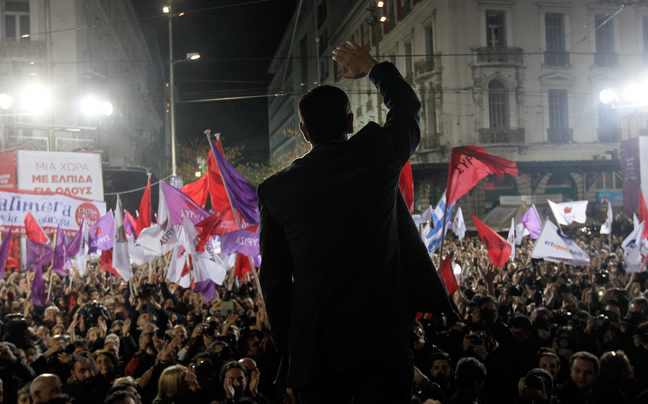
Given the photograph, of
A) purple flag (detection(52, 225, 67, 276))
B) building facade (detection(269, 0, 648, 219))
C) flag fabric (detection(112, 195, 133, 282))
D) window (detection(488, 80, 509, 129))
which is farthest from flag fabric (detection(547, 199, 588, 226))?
window (detection(488, 80, 509, 129))

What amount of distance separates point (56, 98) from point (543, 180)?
27035 millimetres

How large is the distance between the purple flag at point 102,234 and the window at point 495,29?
2842 cm

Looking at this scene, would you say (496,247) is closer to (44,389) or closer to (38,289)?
(44,389)

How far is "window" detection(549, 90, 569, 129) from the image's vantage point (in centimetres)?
3609

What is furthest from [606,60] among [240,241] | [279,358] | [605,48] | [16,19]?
[279,358]

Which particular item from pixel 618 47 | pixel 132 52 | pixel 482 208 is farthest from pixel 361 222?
pixel 132 52

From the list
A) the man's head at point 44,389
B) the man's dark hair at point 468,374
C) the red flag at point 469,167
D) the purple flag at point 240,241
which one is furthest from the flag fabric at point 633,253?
the man's head at point 44,389

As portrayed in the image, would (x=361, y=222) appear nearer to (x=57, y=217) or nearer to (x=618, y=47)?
(x=57, y=217)

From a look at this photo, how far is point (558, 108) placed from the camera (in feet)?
119

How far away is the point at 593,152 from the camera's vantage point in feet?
118

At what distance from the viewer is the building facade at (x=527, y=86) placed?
114ft

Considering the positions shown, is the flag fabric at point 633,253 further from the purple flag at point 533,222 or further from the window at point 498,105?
the window at point 498,105

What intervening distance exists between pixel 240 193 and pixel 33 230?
5960 mm

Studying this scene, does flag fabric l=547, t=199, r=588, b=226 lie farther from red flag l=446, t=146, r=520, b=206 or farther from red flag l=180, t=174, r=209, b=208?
red flag l=180, t=174, r=209, b=208
